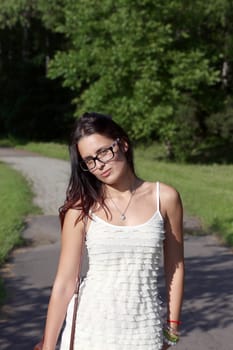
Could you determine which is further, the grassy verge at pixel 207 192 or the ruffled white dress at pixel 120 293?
the grassy verge at pixel 207 192

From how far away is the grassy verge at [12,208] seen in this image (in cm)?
1300

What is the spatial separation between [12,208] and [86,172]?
45.3ft

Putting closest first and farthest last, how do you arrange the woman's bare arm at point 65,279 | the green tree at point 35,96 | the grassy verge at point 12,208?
the woman's bare arm at point 65,279
the grassy verge at point 12,208
the green tree at point 35,96

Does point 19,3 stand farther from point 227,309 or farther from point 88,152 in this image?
point 88,152

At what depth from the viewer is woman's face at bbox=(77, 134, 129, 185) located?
3361 mm

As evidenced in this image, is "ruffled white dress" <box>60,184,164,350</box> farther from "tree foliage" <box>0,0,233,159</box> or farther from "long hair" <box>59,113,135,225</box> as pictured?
"tree foliage" <box>0,0,233,159</box>

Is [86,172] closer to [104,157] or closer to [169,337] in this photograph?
[104,157]

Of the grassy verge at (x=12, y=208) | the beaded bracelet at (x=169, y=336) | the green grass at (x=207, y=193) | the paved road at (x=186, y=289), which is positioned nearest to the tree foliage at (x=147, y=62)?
the green grass at (x=207, y=193)

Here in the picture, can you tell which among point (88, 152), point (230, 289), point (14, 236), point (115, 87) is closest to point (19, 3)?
point (115, 87)

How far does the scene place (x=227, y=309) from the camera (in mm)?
8484

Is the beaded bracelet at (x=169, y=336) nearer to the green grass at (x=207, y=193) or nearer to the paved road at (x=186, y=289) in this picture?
the paved road at (x=186, y=289)

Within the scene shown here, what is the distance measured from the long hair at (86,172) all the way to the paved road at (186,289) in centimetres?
382

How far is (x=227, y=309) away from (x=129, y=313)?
214 inches

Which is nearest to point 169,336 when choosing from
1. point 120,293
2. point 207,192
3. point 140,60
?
point 120,293
